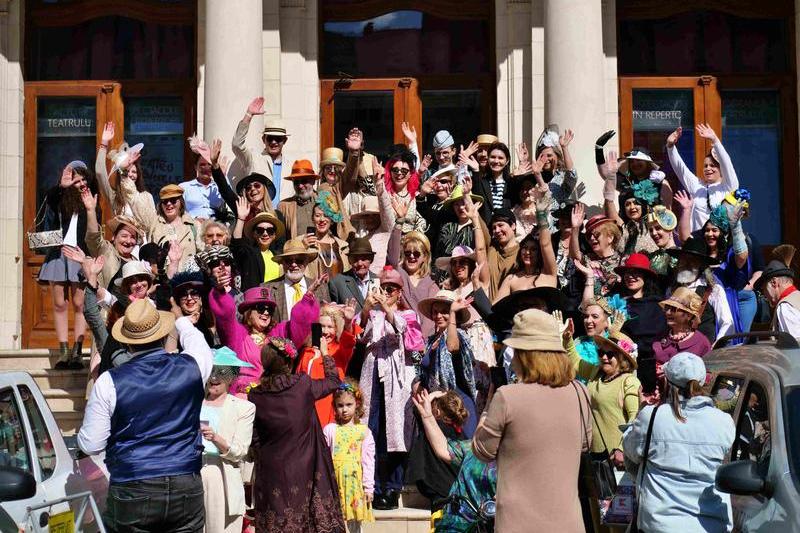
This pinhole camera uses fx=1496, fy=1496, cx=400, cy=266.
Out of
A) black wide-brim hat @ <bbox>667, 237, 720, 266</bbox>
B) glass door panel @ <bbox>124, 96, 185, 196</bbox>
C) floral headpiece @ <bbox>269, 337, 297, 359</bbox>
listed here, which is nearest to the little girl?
floral headpiece @ <bbox>269, 337, 297, 359</bbox>

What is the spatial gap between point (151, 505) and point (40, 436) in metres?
0.73

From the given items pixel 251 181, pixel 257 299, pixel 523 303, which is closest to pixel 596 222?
pixel 523 303

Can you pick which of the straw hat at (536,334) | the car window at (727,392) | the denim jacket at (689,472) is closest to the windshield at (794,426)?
the denim jacket at (689,472)

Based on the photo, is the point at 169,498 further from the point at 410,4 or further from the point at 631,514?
the point at 410,4

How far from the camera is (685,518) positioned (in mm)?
7590

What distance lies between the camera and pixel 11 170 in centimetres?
1759

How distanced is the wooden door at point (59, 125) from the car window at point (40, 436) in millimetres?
9759

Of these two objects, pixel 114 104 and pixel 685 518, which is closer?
pixel 685 518

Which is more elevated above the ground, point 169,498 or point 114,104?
point 114,104

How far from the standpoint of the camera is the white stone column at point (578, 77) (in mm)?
15328

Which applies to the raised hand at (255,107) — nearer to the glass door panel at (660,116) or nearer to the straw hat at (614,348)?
the straw hat at (614,348)

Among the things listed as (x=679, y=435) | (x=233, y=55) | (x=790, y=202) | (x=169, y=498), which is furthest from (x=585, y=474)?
(x=790, y=202)

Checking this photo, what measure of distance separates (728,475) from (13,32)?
13.2 metres

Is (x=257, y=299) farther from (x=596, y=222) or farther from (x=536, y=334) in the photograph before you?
(x=536, y=334)
